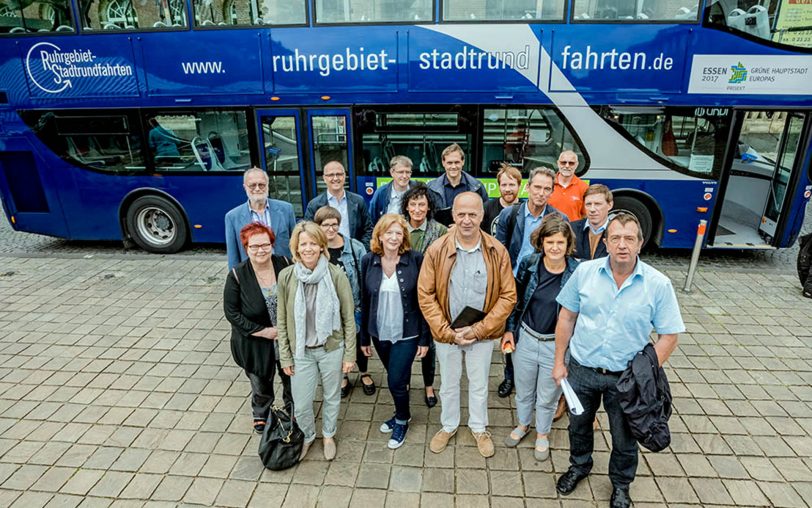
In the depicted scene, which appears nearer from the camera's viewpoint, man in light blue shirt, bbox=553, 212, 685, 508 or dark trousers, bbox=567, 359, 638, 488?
man in light blue shirt, bbox=553, 212, 685, 508

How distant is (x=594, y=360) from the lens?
106 inches

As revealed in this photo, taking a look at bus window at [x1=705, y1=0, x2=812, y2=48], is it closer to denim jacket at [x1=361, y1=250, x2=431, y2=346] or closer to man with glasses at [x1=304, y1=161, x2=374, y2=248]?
man with glasses at [x1=304, y1=161, x2=374, y2=248]

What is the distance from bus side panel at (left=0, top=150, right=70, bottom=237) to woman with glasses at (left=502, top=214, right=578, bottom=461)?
8000 mm

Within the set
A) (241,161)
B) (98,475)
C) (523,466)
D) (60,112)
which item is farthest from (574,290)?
(60,112)

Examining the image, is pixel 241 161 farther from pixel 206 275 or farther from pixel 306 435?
pixel 306 435

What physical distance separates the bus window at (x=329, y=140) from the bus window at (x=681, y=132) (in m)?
3.67

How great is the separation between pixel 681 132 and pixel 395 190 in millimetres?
4574

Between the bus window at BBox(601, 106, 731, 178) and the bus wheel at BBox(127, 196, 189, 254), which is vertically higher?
the bus window at BBox(601, 106, 731, 178)

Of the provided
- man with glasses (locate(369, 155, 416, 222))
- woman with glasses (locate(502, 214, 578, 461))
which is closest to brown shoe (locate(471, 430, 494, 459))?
woman with glasses (locate(502, 214, 578, 461))

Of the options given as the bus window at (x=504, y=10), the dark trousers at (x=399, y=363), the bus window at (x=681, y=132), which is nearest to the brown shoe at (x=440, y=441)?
the dark trousers at (x=399, y=363)

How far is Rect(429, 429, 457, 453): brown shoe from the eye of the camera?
346 cm

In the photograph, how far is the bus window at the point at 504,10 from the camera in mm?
6102

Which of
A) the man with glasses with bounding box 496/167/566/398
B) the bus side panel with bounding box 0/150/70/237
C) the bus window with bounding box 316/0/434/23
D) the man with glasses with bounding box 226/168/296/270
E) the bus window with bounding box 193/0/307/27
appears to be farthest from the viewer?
the bus side panel with bounding box 0/150/70/237

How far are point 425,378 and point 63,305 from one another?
Result: 5.02m
